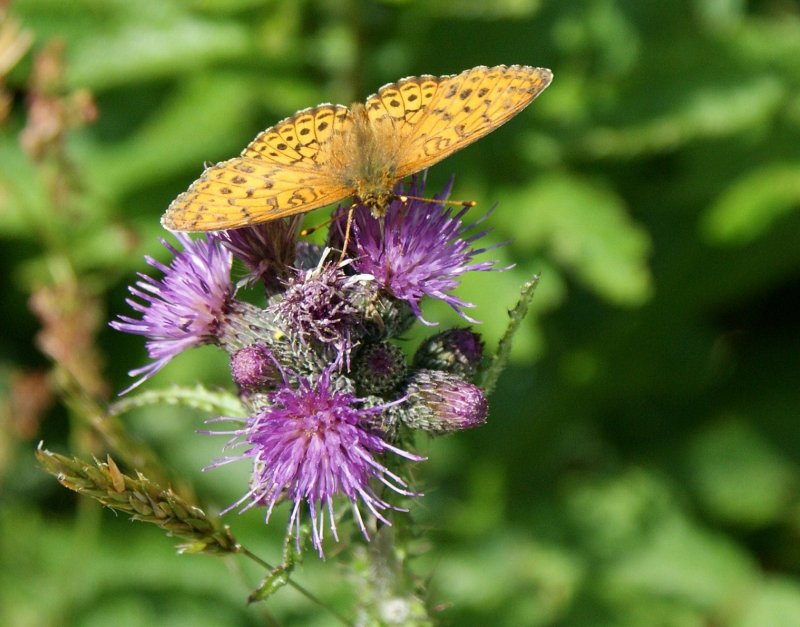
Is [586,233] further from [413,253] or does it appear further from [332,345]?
[332,345]

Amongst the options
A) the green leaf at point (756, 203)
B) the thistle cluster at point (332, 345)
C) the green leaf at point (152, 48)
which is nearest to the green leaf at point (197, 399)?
the thistle cluster at point (332, 345)

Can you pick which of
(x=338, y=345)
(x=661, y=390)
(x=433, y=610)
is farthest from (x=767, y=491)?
(x=338, y=345)

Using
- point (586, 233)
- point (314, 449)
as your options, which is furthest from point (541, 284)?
point (314, 449)

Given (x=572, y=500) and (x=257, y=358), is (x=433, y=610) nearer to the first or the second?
(x=257, y=358)

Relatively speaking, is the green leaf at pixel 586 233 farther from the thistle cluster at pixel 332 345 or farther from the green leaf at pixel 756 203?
the thistle cluster at pixel 332 345

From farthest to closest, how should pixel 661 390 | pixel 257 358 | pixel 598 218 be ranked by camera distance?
pixel 661 390 → pixel 598 218 → pixel 257 358

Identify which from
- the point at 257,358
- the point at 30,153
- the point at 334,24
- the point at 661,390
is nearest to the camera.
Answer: the point at 257,358

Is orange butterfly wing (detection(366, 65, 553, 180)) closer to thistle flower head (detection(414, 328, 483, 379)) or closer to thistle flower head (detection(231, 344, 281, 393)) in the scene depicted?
thistle flower head (detection(414, 328, 483, 379))
